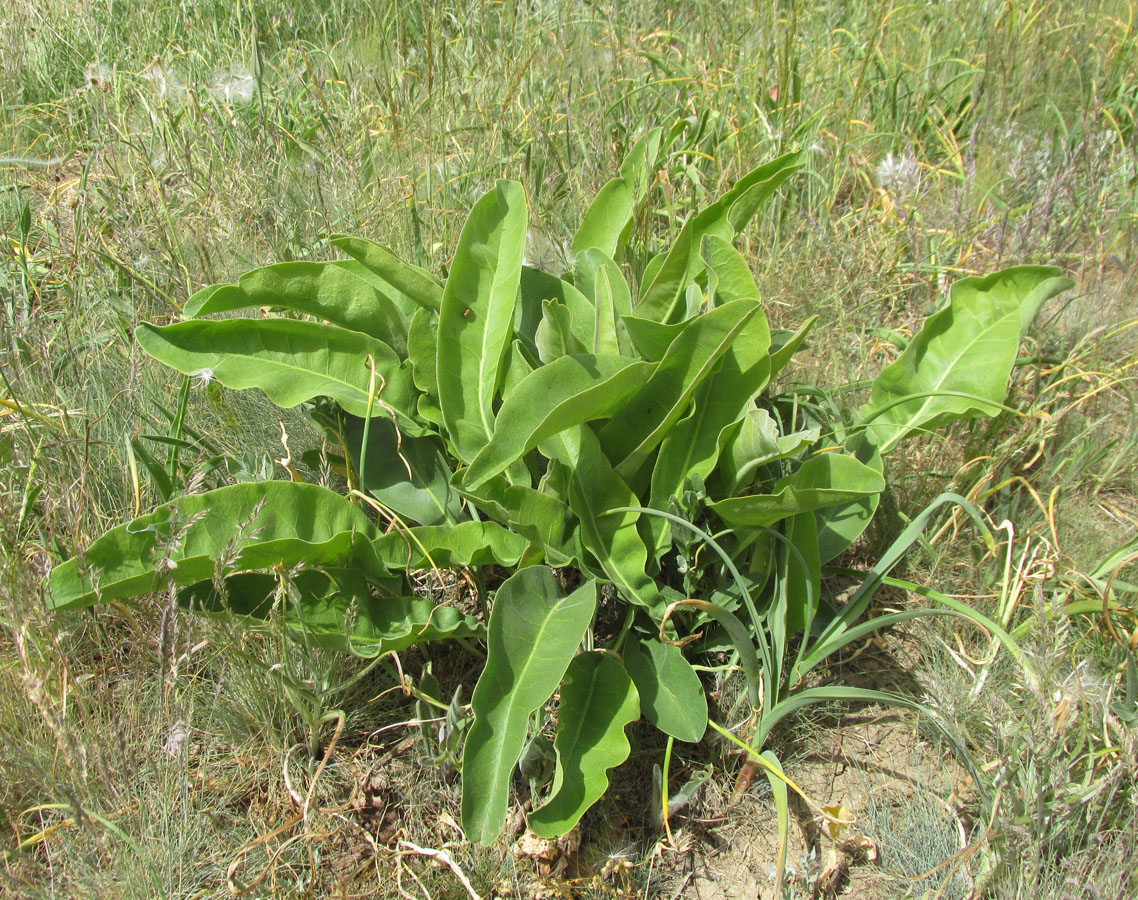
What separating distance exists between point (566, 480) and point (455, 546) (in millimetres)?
240

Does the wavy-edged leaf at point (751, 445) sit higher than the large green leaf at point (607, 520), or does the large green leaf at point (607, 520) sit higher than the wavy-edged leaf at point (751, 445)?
the wavy-edged leaf at point (751, 445)

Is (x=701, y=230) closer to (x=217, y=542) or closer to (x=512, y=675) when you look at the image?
(x=512, y=675)

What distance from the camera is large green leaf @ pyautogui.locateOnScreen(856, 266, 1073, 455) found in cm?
174

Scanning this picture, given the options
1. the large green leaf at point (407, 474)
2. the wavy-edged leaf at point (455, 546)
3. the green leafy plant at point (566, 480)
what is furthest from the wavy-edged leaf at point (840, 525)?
the large green leaf at point (407, 474)

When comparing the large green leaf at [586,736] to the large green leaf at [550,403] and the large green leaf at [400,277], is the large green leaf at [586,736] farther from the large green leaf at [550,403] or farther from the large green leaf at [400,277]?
the large green leaf at [400,277]

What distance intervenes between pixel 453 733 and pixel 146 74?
254 cm

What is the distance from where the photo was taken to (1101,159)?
276 cm

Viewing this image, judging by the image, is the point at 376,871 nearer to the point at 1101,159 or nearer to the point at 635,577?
the point at 635,577

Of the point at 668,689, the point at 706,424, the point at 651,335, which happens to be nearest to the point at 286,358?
the point at 651,335

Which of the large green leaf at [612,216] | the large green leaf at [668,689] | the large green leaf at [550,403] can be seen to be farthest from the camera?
the large green leaf at [612,216]

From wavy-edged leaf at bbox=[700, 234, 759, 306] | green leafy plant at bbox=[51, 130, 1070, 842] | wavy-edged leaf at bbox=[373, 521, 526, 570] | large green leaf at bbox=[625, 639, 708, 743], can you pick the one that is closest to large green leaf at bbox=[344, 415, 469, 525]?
green leafy plant at bbox=[51, 130, 1070, 842]

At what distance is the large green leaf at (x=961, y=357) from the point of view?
1.74 meters

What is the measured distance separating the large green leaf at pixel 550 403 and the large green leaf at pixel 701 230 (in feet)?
1.07

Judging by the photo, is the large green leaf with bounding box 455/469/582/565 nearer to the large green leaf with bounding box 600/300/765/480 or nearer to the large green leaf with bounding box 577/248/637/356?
the large green leaf with bounding box 600/300/765/480
